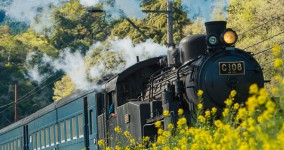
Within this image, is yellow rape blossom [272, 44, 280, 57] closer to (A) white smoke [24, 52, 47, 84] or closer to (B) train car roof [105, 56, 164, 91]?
(B) train car roof [105, 56, 164, 91]

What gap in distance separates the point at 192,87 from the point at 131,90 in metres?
2.58

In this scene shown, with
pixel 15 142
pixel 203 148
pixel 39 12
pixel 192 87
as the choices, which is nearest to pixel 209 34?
pixel 192 87

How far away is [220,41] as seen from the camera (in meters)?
13.9

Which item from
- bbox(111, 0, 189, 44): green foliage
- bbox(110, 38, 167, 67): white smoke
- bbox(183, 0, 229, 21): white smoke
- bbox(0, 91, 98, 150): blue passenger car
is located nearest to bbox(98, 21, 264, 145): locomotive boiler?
bbox(0, 91, 98, 150): blue passenger car

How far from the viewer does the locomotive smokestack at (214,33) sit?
13.9m

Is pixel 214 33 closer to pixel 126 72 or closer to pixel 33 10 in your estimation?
pixel 126 72

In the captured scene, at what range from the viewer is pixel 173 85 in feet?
45.8

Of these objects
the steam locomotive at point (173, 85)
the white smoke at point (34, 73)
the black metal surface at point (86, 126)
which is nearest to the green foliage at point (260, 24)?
the black metal surface at point (86, 126)

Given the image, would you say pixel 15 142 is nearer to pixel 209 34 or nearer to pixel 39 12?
pixel 209 34

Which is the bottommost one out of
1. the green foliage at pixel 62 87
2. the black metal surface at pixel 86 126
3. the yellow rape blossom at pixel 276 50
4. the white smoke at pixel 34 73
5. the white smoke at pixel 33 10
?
the yellow rape blossom at pixel 276 50

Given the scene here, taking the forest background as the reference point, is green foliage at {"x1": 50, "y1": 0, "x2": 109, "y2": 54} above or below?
above

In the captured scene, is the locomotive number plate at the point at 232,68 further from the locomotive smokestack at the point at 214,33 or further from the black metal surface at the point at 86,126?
the black metal surface at the point at 86,126

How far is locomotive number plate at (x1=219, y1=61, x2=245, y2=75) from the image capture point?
44.6 feet

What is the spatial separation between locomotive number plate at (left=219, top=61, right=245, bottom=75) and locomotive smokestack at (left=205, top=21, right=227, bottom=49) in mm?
415
